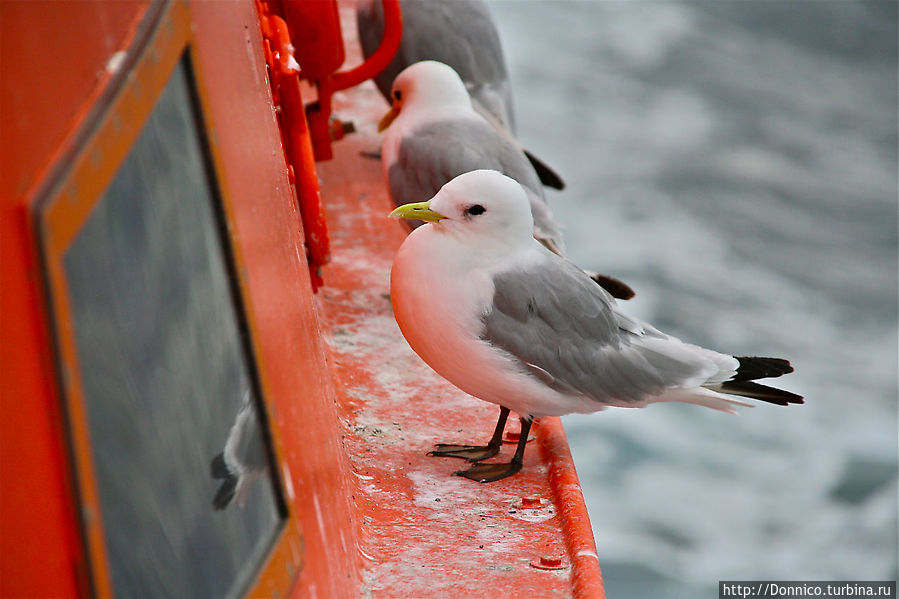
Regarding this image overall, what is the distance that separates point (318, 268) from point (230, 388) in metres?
1.60

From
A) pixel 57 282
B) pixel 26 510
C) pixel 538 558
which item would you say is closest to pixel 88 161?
pixel 57 282

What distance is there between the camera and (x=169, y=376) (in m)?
0.94

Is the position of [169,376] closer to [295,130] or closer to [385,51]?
[295,130]

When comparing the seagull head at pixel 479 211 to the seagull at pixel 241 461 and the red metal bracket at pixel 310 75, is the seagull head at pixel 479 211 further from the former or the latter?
the seagull at pixel 241 461

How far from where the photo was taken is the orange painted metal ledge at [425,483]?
1803 mm

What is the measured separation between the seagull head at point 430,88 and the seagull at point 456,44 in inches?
16.7

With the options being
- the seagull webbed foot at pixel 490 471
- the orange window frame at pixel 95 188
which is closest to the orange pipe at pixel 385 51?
the seagull webbed foot at pixel 490 471

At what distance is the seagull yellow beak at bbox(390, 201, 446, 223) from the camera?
6.91 feet

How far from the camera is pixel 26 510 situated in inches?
32.4

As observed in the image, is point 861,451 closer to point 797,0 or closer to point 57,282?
point 797,0

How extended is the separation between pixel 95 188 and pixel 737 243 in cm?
541

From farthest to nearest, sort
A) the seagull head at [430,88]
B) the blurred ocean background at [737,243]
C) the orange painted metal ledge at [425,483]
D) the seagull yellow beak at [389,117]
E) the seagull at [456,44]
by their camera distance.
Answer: the blurred ocean background at [737,243], the seagull at [456,44], the seagull yellow beak at [389,117], the seagull head at [430,88], the orange painted metal ledge at [425,483]

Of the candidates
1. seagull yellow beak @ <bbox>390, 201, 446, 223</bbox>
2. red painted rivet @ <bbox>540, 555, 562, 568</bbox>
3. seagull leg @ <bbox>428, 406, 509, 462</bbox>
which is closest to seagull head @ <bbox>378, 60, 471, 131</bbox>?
seagull yellow beak @ <bbox>390, 201, 446, 223</bbox>

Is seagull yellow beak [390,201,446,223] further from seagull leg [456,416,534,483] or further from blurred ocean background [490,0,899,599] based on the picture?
blurred ocean background [490,0,899,599]
